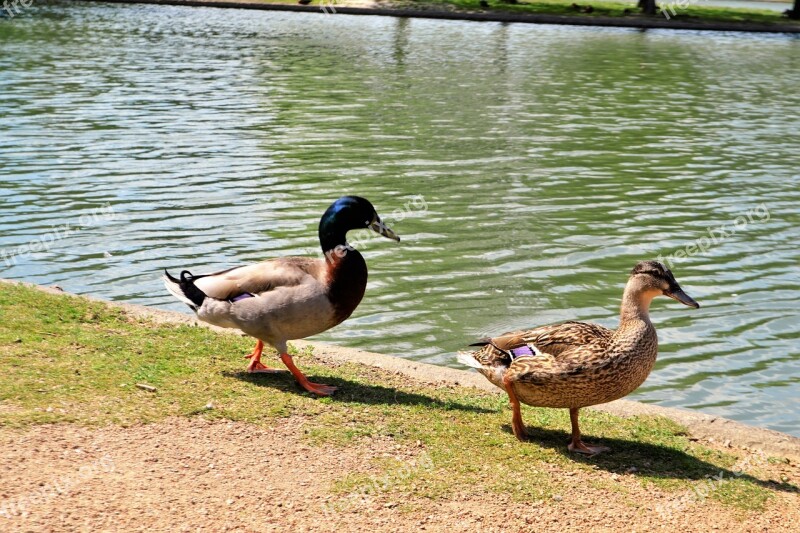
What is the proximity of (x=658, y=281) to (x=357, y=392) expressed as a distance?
7.86ft

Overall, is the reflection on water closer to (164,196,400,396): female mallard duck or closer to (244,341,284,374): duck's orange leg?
(244,341,284,374): duck's orange leg

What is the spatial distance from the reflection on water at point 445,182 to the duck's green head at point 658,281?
2422 millimetres

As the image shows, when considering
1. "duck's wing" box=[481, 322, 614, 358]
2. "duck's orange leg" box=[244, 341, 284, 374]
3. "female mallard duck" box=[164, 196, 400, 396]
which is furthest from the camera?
"duck's orange leg" box=[244, 341, 284, 374]

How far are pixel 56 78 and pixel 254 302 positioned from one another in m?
20.9

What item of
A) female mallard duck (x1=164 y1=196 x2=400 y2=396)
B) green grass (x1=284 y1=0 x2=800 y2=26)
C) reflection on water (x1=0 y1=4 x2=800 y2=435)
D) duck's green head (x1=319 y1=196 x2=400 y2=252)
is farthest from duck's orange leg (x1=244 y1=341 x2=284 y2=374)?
green grass (x1=284 y1=0 x2=800 y2=26)

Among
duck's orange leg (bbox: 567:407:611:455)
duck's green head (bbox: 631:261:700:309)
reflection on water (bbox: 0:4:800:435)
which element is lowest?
reflection on water (bbox: 0:4:800:435)

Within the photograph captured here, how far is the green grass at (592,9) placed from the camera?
149 feet

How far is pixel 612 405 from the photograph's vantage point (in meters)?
7.55

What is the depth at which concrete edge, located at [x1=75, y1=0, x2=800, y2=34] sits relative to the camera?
4350 centimetres

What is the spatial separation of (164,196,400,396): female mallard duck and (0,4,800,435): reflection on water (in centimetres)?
235

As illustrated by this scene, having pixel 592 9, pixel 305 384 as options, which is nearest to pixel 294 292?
pixel 305 384

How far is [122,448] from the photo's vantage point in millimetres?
5883

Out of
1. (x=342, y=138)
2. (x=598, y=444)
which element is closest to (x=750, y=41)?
(x=342, y=138)

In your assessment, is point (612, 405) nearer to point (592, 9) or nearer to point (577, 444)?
point (577, 444)
